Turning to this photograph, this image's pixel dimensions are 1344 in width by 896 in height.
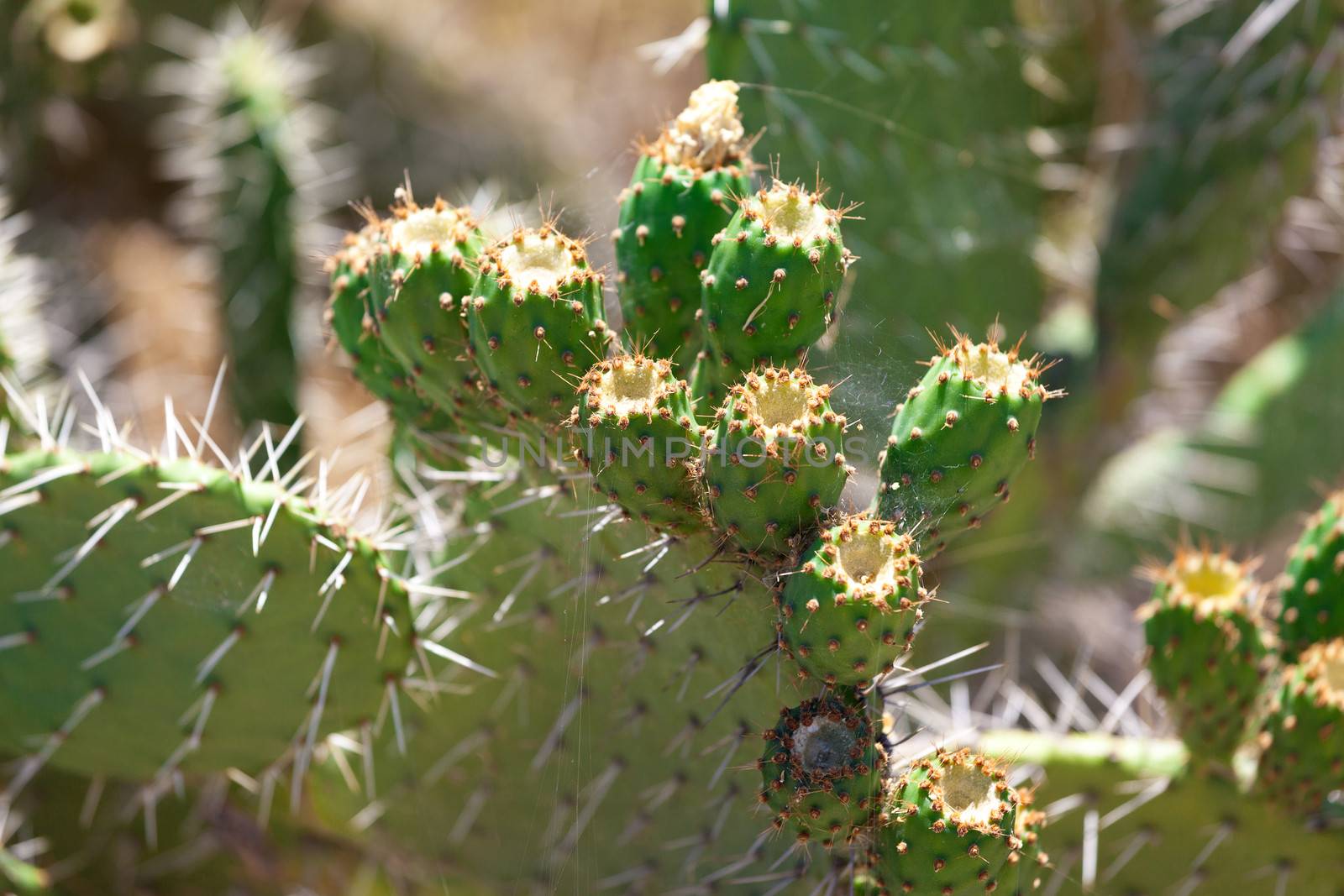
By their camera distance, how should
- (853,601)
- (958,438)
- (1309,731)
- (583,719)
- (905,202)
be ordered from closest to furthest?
1. (853,601)
2. (958,438)
3. (1309,731)
4. (583,719)
5. (905,202)

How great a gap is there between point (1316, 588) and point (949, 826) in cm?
78

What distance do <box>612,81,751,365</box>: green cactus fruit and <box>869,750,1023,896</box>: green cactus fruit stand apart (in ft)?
1.84

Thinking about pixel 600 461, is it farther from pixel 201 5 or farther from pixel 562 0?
pixel 562 0

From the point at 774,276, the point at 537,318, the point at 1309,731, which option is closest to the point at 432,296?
the point at 537,318

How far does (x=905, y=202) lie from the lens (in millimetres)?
2279

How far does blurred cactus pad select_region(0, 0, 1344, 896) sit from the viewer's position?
123 cm

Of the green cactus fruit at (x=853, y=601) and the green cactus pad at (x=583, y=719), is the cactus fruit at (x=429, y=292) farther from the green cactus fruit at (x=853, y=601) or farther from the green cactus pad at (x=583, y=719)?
the green cactus fruit at (x=853, y=601)

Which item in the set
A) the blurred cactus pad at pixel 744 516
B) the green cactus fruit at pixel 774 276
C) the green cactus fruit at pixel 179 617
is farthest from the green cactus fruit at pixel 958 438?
the green cactus fruit at pixel 179 617

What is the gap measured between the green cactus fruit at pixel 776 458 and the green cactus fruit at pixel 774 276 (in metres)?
0.08

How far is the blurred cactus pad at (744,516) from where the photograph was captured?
1.23 metres

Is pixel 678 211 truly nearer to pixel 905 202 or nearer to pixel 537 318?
pixel 537 318

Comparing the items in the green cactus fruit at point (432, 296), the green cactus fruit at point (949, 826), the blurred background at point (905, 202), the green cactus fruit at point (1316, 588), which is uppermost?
the blurred background at point (905, 202)

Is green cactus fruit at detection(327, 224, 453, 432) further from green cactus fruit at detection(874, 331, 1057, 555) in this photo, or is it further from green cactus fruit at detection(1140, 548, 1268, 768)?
green cactus fruit at detection(1140, 548, 1268, 768)

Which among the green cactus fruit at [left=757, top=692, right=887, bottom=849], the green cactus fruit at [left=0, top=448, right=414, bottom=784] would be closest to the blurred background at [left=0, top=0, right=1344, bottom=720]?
the green cactus fruit at [left=757, top=692, right=887, bottom=849]
